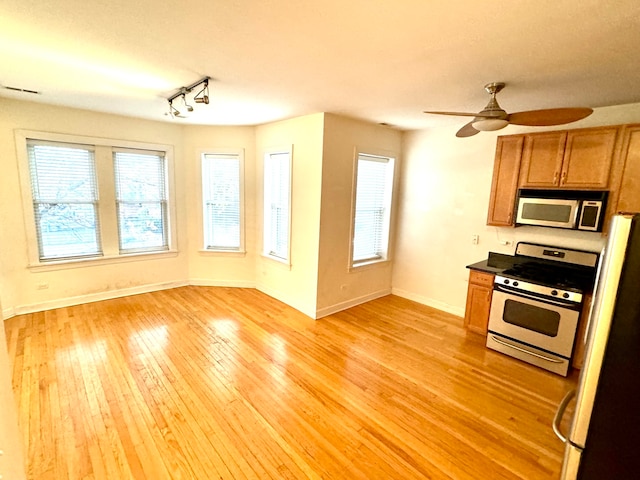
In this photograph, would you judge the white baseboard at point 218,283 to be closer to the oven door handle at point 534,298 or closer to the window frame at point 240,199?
the window frame at point 240,199

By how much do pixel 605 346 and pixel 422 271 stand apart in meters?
3.88

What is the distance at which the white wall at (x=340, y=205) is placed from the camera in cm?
387

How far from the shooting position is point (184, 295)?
15.5 feet

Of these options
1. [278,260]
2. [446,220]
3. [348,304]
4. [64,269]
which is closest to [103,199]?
[64,269]

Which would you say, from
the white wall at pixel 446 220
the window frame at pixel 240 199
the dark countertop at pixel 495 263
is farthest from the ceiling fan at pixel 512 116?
the window frame at pixel 240 199

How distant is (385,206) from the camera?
4.90m

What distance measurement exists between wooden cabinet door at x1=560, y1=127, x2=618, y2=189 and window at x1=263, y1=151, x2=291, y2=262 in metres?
3.32

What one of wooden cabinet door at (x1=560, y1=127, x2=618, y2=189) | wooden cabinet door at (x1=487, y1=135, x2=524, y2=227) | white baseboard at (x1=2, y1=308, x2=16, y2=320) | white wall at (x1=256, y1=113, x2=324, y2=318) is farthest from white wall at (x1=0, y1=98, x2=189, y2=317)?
wooden cabinet door at (x1=560, y1=127, x2=618, y2=189)

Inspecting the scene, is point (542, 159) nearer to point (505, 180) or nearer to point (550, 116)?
point (505, 180)

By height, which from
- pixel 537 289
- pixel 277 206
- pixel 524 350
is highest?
pixel 277 206

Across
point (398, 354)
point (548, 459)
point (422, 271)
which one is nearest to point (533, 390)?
point (548, 459)

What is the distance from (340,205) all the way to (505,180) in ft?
6.69

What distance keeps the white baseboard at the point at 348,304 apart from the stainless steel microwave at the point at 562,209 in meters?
2.30

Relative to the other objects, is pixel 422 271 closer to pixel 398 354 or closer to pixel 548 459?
pixel 398 354
